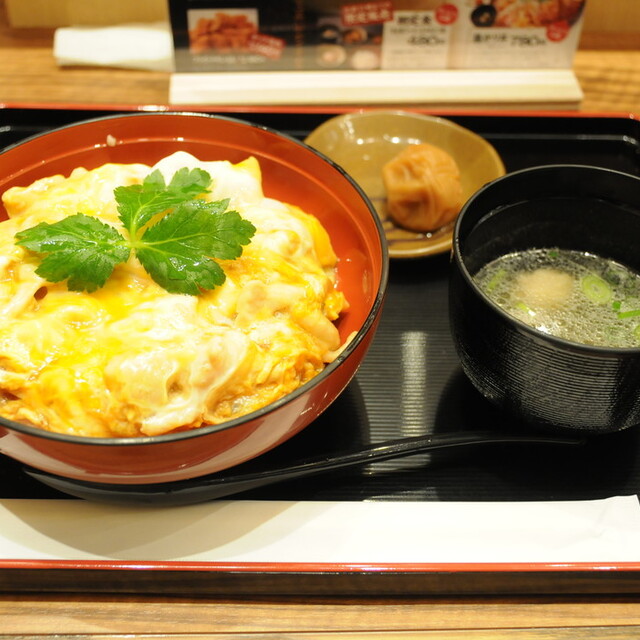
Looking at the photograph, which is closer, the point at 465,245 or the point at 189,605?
the point at 189,605

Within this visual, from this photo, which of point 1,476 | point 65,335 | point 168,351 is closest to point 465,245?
point 168,351

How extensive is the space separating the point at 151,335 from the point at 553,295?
2.94 feet

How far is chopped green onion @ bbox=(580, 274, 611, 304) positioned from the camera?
1.61m

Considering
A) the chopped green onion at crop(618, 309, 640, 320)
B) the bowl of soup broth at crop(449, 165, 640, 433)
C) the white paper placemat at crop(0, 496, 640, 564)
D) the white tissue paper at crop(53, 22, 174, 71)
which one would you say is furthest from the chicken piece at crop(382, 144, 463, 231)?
the white tissue paper at crop(53, 22, 174, 71)

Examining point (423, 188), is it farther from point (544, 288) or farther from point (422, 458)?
point (422, 458)

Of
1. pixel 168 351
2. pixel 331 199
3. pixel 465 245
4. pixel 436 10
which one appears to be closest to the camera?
pixel 168 351

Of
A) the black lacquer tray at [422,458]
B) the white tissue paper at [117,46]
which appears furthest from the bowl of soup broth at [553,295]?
the white tissue paper at [117,46]

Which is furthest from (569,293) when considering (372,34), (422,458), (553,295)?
(372,34)

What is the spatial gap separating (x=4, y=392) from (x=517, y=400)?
3.23ft

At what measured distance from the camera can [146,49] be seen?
2.68 meters

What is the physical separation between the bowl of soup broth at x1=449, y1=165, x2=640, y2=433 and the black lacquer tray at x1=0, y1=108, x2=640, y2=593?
0.12 m

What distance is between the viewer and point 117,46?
2.71 metres

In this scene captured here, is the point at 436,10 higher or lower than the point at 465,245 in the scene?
higher

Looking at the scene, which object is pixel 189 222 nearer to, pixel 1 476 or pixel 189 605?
pixel 1 476
